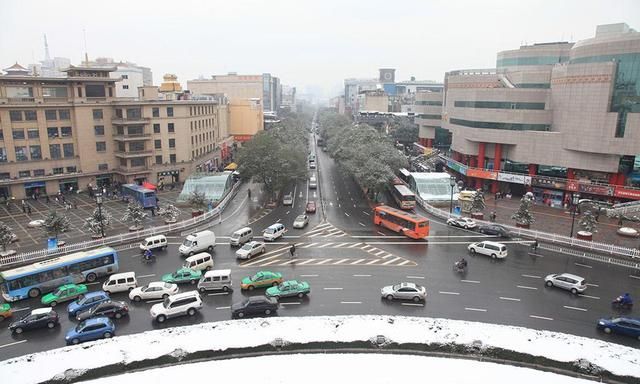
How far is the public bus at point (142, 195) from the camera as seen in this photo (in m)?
57.1

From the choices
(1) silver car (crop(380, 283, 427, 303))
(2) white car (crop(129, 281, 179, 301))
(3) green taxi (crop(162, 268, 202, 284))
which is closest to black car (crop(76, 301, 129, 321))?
(2) white car (crop(129, 281, 179, 301))

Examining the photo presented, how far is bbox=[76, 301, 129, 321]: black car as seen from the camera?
27.1 m

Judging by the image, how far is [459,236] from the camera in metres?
45.9

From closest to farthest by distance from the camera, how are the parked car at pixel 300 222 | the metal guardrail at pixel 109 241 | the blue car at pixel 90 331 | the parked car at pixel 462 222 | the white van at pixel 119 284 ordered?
the blue car at pixel 90 331
the white van at pixel 119 284
the metal guardrail at pixel 109 241
the parked car at pixel 462 222
the parked car at pixel 300 222

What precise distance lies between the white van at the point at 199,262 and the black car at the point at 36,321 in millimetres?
10406

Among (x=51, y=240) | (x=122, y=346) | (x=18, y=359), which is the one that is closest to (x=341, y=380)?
(x=122, y=346)

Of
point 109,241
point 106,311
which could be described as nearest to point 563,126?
point 109,241

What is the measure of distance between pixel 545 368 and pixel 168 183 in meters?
66.4

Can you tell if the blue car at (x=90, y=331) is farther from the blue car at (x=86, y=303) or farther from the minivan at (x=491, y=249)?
the minivan at (x=491, y=249)

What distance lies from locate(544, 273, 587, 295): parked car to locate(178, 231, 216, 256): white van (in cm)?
2947

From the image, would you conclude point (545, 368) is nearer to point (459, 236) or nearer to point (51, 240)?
point (459, 236)

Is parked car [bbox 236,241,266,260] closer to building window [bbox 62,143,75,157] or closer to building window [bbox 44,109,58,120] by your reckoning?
building window [bbox 62,143,75,157]

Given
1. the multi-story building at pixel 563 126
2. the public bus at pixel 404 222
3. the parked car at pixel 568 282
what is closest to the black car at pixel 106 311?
the public bus at pixel 404 222

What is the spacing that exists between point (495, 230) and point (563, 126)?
83.0 ft
